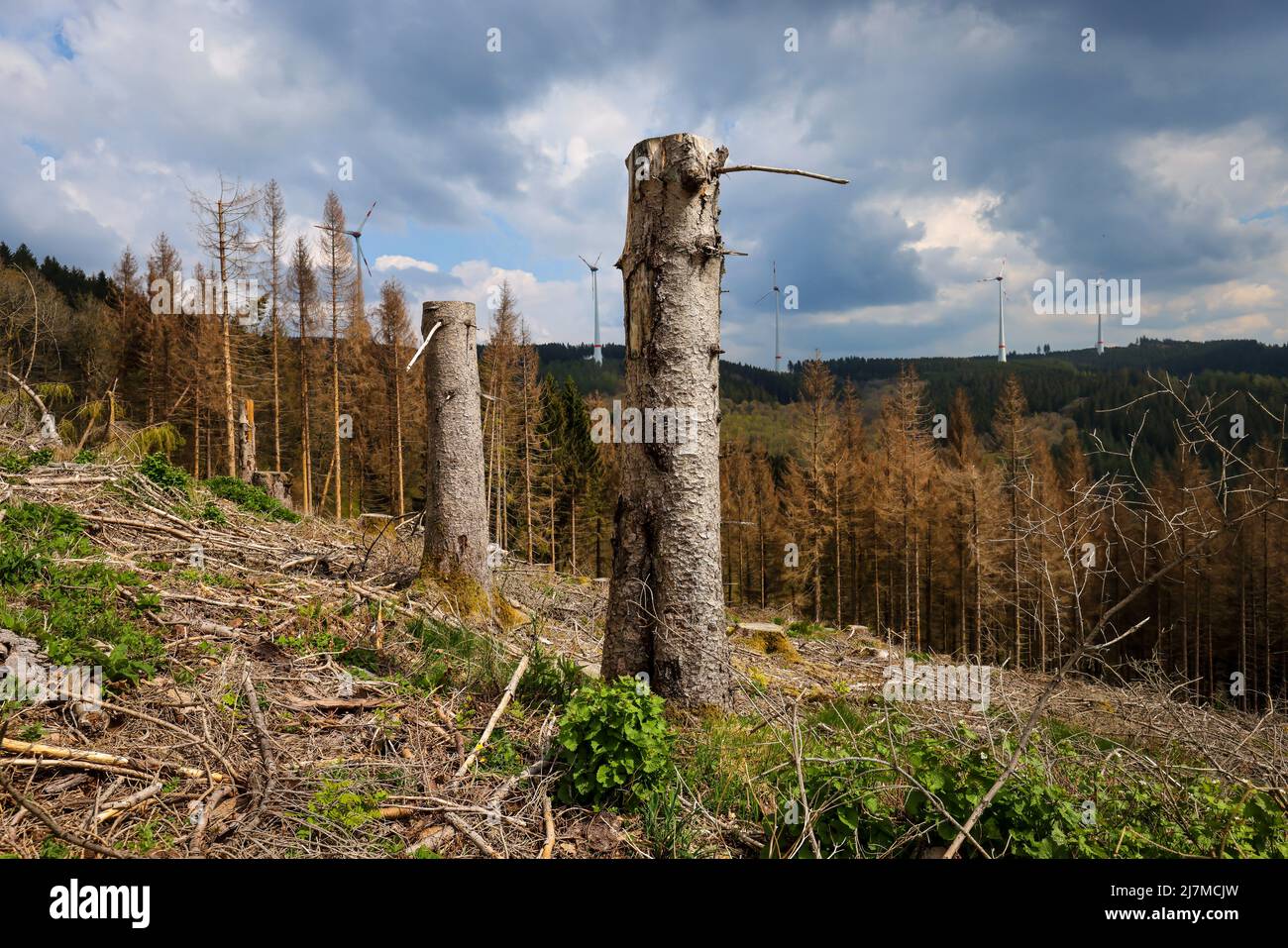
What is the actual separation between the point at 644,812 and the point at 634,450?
8.24ft

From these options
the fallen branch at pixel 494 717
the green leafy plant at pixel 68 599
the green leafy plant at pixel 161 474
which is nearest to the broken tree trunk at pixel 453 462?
the green leafy plant at pixel 68 599

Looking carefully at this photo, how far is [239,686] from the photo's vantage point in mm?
5012

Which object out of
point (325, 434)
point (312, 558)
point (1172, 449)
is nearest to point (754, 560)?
point (325, 434)

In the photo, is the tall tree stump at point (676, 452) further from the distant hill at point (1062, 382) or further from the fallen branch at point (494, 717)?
the distant hill at point (1062, 382)

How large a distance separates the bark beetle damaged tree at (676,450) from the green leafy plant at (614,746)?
0.99 meters

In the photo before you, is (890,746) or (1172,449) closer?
(890,746)

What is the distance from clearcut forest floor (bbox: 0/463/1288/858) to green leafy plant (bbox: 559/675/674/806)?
0.42ft

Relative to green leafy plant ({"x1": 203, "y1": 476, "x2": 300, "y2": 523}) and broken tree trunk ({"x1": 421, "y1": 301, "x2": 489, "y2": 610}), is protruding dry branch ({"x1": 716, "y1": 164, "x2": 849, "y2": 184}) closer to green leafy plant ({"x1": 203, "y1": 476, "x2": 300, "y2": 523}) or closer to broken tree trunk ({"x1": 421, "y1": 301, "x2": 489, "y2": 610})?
broken tree trunk ({"x1": 421, "y1": 301, "x2": 489, "y2": 610})

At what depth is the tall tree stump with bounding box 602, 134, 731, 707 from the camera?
514cm

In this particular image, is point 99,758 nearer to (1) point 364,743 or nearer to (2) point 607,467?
(1) point 364,743

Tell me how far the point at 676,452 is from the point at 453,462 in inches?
180

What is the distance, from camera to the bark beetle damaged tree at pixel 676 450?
202 inches

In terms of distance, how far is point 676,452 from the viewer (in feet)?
16.9
